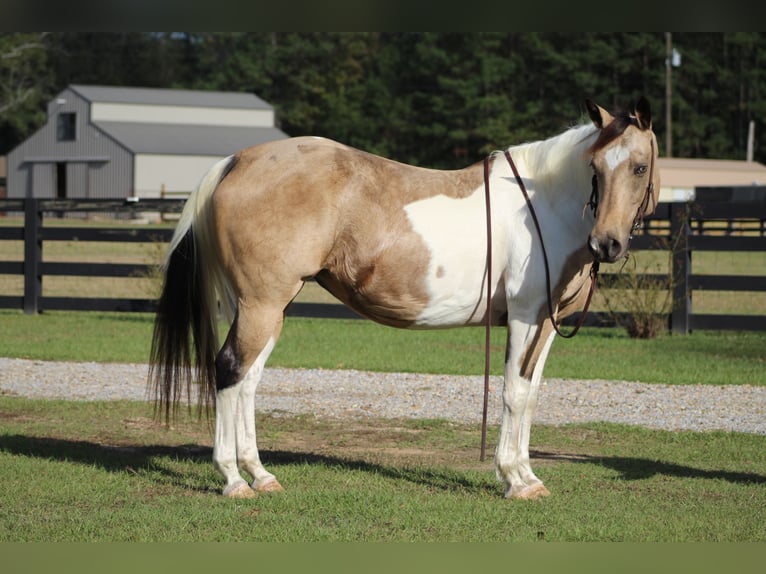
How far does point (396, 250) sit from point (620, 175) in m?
1.27

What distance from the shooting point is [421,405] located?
8758 mm

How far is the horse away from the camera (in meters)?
5.71

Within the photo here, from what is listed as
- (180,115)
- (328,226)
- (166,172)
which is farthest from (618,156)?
(180,115)

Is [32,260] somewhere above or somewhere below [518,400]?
below

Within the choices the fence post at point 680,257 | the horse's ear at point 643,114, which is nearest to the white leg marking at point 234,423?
the horse's ear at point 643,114

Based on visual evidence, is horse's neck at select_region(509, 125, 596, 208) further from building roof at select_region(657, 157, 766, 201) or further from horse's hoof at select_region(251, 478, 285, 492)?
building roof at select_region(657, 157, 766, 201)

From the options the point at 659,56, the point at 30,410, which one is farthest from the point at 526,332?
the point at 659,56

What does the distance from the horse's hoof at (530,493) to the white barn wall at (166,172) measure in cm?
4508

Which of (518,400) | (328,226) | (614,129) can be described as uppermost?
(614,129)

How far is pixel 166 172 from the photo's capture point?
50125mm

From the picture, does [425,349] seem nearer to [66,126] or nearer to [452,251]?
[452,251]

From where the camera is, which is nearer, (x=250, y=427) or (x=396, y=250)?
(x=396, y=250)

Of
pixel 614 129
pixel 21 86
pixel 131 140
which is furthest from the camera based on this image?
pixel 21 86

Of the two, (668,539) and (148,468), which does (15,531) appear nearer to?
(148,468)
